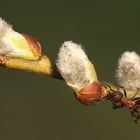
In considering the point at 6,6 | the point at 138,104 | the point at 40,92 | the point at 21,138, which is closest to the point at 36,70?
the point at 138,104

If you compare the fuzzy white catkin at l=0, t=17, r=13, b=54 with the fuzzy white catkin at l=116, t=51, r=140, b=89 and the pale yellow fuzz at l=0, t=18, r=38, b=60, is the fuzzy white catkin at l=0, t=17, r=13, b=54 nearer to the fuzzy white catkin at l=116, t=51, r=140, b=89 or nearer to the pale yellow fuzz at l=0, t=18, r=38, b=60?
the pale yellow fuzz at l=0, t=18, r=38, b=60

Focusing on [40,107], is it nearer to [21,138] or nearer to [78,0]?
[21,138]

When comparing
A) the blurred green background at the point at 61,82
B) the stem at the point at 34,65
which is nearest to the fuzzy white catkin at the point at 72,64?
the stem at the point at 34,65

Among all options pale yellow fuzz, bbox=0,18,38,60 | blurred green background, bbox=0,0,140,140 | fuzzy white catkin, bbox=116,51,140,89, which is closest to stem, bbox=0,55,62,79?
pale yellow fuzz, bbox=0,18,38,60

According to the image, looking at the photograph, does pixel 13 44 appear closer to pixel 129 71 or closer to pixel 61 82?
pixel 129 71

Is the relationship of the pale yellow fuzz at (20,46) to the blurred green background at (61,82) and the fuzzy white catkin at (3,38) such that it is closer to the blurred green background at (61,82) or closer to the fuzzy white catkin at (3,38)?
the fuzzy white catkin at (3,38)
